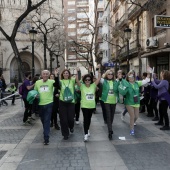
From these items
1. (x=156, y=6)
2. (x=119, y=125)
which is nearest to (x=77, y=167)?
(x=119, y=125)

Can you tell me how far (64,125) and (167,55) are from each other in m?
15.1

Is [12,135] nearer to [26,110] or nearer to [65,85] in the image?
[26,110]

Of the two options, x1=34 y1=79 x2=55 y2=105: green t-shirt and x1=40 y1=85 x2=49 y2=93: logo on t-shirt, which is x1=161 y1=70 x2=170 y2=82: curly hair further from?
x1=40 y1=85 x2=49 y2=93: logo on t-shirt

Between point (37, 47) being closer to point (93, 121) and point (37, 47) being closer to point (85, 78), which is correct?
point (93, 121)

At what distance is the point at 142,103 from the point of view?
38.4 feet

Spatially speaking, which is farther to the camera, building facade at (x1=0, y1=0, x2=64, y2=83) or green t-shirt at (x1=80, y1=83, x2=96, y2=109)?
building facade at (x1=0, y1=0, x2=64, y2=83)

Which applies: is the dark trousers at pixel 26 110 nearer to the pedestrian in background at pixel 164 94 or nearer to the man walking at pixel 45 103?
the man walking at pixel 45 103

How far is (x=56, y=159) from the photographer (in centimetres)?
533

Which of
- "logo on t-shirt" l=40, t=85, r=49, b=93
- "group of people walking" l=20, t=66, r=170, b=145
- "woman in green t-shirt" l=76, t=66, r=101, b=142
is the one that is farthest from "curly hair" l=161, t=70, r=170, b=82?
"logo on t-shirt" l=40, t=85, r=49, b=93

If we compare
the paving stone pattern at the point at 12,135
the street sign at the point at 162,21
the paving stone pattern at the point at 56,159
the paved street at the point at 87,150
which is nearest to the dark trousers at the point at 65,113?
the paved street at the point at 87,150

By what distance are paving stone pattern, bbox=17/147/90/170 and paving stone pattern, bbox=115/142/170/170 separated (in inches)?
31.8

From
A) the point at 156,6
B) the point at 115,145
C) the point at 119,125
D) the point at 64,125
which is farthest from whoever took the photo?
the point at 156,6

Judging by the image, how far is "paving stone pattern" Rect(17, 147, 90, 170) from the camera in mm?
4906

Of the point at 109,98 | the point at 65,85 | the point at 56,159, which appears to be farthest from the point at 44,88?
the point at 56,159
